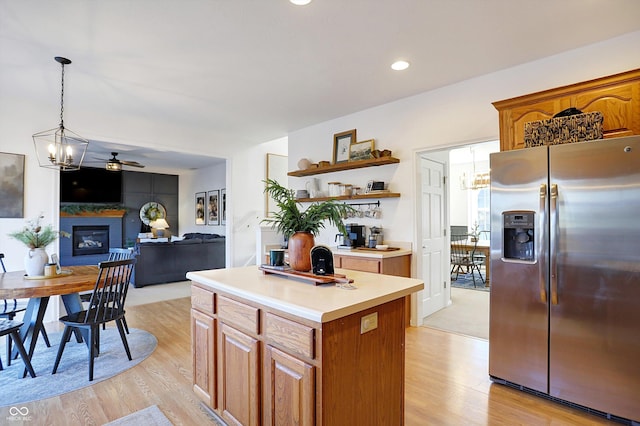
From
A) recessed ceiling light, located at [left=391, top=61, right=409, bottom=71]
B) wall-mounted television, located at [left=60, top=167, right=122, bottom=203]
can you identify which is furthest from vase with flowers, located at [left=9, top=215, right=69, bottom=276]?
wall-mounted television, located at [left=60, top=167, right=122, bottom=203]

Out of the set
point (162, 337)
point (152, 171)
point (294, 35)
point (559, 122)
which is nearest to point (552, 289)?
point (559, 122)

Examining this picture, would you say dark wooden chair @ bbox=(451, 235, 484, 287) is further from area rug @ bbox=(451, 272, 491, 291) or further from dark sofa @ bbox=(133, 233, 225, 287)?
dark sofa @ bbox=(133, 233, 225, 287)

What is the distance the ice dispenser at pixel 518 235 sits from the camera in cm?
236

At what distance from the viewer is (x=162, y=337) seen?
3521 mm

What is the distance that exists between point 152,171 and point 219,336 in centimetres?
870

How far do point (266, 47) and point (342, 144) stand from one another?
2134 mm

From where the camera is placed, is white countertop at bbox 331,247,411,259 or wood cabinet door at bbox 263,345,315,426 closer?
wood cabinet door at bbox 263,345,315,426

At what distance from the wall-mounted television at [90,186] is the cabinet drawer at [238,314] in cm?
818

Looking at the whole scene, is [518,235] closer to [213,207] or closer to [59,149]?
[59,149]

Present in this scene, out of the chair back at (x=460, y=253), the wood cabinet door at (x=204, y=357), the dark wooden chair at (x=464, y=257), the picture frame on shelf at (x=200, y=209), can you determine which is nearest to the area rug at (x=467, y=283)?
the dark wooden chair at (x=464, y=257)

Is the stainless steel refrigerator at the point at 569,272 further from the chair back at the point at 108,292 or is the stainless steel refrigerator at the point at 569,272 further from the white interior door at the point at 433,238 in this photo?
the chair back at the point at 108,292

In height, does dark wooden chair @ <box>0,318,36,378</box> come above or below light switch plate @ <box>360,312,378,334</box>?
below

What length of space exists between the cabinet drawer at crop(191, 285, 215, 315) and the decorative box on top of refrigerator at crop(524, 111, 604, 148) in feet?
8.21

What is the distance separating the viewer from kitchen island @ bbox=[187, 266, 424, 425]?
1370mm
